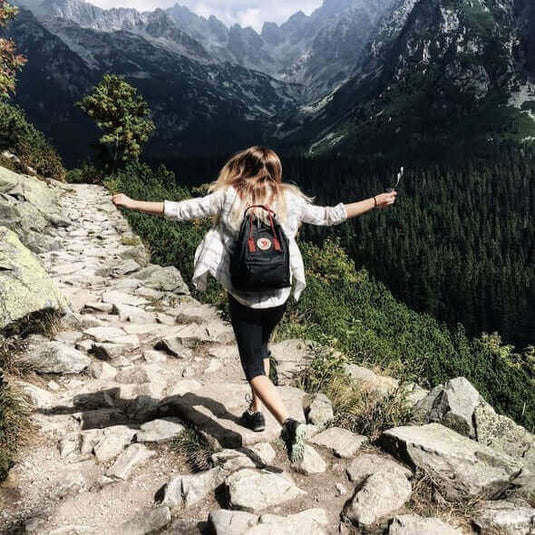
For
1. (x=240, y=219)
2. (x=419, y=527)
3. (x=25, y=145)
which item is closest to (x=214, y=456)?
(x=419, y=527)

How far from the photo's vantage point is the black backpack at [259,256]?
3.59 m

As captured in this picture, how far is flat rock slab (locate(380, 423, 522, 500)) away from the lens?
3.71 m

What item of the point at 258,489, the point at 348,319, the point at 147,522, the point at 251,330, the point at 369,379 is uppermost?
the point at 348,319

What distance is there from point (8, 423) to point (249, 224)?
3163mm

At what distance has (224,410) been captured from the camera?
496cm

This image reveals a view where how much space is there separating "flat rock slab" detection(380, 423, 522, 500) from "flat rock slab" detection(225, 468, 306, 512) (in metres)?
1.10

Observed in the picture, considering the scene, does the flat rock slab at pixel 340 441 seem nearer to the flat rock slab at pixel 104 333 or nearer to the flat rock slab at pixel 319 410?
the flat rock slab at pixel 319 410

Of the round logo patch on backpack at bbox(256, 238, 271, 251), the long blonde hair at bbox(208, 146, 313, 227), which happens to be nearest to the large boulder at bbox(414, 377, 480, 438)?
the round logo patch on backpack at bbox(256, 238, 271, 251)

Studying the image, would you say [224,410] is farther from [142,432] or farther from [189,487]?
[189,487]

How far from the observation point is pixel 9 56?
12523 millimetres

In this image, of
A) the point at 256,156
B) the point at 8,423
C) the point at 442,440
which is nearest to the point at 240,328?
the point at 256,156

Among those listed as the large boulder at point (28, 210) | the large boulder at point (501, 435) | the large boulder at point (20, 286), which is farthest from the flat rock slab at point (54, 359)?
the large boulder at point (28, 210)

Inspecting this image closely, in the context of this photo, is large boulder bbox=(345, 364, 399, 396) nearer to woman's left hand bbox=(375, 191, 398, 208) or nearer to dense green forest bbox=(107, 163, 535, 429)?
dense green forest bbox=(107, 163, 535, 429)

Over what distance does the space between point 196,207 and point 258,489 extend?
2.39 m
